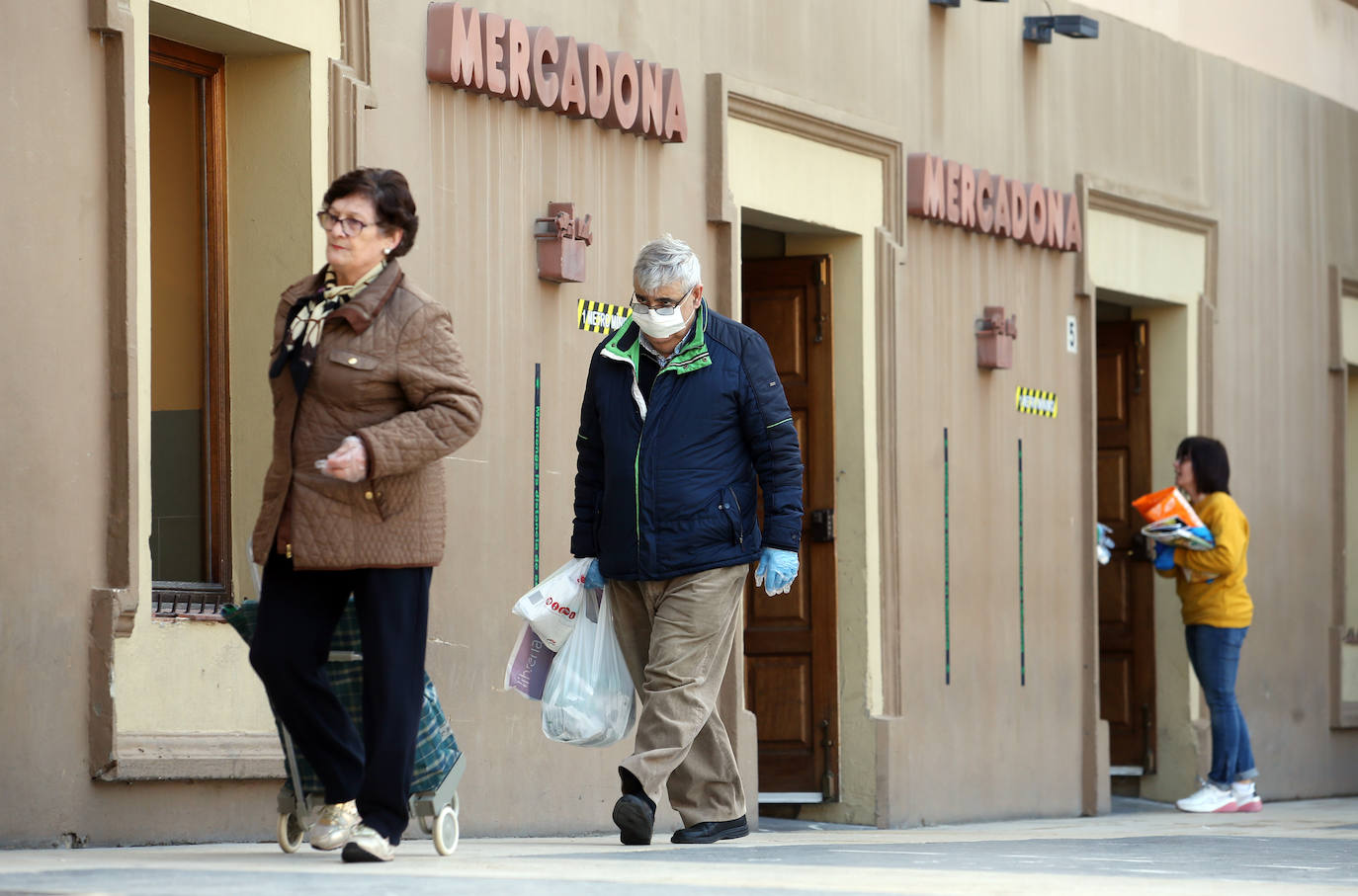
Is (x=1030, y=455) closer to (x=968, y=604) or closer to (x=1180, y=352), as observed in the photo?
(x=968, y=604)

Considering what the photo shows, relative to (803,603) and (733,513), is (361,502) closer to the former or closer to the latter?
(733,513)

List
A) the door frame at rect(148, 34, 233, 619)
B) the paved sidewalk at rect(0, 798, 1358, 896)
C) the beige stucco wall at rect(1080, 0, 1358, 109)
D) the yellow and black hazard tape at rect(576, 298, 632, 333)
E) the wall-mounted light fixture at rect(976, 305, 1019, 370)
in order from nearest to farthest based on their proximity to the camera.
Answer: the paved sidewalk at rect(0, 798, 1358, 896) < the door frame at rect(148, 34, 233, 619) < the yellow and black hazard tape at rect(576, 298, 632, 333) < the wall-mounted light fixture at rect(976, 305, 1019, 370) < the beige stucco wall at rect(1080, 0, 1358, 109)

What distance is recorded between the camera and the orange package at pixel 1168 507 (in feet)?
39.4

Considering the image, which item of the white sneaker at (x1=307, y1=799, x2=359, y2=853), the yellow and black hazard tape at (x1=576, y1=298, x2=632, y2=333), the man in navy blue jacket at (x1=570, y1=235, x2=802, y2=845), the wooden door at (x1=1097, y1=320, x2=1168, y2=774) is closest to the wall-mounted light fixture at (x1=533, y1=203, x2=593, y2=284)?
the yellow and black hazard tape at (x1=576, y1=298, x2=632, y2=333)

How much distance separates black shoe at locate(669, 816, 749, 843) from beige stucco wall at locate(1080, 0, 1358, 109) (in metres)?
6.61

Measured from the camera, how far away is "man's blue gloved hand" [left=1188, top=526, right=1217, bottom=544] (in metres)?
12.1

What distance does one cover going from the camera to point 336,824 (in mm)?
5906

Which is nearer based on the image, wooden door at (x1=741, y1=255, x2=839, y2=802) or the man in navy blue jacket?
the man in navy blue jacket

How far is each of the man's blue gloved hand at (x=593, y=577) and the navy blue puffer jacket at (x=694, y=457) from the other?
1.9 inches

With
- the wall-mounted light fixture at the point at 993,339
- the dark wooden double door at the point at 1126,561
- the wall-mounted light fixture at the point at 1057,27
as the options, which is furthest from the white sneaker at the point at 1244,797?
the wall-mounted light fixture at the point at 1057,27

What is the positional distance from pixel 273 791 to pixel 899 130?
492cm

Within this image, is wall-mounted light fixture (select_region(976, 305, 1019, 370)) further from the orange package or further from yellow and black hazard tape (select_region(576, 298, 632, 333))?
yellow and black hazard tape (select_region(576, 298, 632, 333))

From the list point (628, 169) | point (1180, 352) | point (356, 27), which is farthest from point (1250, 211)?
point (356, 27)

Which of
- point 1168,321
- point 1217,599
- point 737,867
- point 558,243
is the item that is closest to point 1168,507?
point 1217,599
